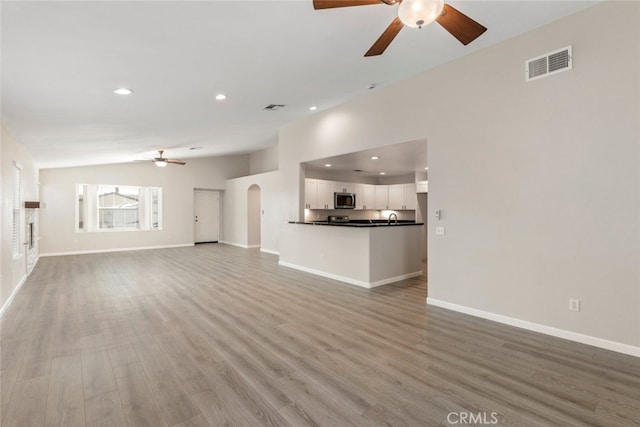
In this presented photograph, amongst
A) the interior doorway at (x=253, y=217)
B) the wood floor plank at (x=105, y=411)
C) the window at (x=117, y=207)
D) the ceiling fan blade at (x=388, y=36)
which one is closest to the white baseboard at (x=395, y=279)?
the ceiling fan blade at (x=388, y=36)

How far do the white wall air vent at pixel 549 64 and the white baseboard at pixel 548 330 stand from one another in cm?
265

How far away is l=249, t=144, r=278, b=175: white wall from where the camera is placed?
10969mm

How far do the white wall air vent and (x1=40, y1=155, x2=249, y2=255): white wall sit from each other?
10.5 metres

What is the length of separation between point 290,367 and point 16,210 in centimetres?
545

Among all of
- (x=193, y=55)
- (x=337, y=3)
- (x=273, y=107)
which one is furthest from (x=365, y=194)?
(x=337, y=3)

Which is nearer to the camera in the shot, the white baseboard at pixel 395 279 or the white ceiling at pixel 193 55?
the white ceiling at pixel 193 55

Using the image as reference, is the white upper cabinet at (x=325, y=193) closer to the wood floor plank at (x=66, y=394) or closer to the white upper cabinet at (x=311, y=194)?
the white upper cabinet at (x=311, y=194)

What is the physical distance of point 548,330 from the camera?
319 centimetres

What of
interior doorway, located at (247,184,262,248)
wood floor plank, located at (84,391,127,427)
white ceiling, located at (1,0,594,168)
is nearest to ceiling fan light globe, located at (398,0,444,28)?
white ceiling, located at (1,0,594,168)

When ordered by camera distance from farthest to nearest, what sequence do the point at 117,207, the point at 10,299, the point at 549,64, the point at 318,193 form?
the point at 117,207 → the point at 318,193 → the point at 10,299 → the point at 549,64

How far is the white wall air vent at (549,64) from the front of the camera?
120 inches

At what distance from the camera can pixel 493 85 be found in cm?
358

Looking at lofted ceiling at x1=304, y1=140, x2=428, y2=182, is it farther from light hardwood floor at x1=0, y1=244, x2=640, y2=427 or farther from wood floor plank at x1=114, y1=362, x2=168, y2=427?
wood floor plank at x1=114, y1=362, x2=168, y2=427

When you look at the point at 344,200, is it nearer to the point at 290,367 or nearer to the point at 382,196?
the point at 382,196
